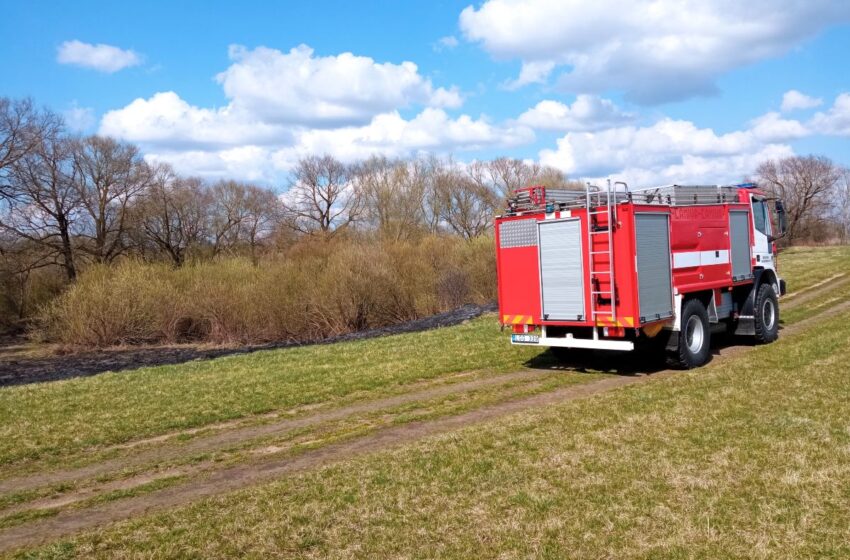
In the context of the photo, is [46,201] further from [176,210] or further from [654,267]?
[654,267]

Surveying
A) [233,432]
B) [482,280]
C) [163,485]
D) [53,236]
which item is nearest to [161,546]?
[163,485]

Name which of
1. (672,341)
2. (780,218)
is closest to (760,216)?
(780,218)

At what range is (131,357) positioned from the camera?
2386 centimetres

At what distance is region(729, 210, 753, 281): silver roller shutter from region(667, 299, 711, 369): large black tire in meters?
1.82

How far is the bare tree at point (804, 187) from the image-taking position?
6756 cm

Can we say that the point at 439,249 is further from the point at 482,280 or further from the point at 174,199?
the point at 174,199

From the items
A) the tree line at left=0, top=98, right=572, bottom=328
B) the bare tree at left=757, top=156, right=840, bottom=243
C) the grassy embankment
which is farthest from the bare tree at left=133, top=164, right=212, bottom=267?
the bare tree at left=757, top=156, right=840, bottom=243

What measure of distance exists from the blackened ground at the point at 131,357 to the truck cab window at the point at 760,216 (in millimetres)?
10670

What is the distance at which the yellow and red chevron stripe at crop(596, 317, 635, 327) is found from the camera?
1134 centimetres

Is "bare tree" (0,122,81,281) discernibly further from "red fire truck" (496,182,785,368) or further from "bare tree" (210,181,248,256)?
"red fire truck" (496,182,785,368)

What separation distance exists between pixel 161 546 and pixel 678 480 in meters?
4.30

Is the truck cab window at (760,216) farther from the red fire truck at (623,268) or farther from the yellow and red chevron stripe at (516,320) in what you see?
the yellow and red chevron stripe at (516,320)

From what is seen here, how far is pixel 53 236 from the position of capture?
1607 inches

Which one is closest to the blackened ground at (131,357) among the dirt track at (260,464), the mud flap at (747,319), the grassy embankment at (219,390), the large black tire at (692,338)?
the grassy embankment at (219,390)
